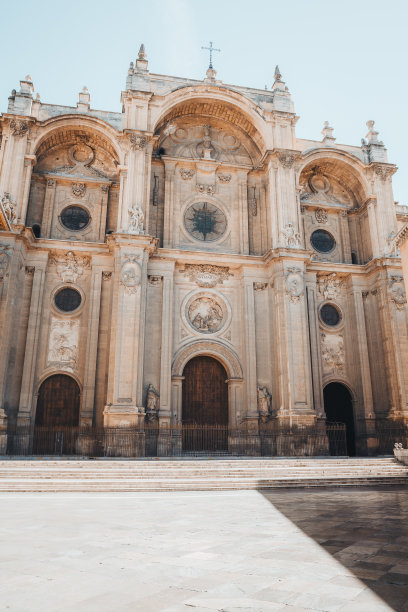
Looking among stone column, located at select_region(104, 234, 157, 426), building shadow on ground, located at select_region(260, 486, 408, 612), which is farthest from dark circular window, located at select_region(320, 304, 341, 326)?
building shadow on ground, located at select_region(260, 486, 408, 612)

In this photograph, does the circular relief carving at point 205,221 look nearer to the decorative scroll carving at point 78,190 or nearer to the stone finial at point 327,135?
the decorative scroll carving at point 78,190

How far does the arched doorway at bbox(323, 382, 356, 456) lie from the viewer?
885 inches

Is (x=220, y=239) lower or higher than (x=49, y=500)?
higher

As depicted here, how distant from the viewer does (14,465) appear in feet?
43.7

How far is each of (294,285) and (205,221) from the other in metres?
5.67

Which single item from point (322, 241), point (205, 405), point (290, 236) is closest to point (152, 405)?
point (205, 405)

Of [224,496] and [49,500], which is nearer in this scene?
[49,500]

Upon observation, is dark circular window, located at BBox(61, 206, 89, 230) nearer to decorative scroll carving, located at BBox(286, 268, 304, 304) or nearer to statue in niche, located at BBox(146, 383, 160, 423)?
statue in niche, located at BBox(146, 383, 160, 423)

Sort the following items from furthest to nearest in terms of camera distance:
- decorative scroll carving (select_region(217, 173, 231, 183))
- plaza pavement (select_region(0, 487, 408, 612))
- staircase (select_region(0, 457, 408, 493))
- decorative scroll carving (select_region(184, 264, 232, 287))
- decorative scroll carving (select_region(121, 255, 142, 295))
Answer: decorative scroll carving (select_region(217, 173, 231, 183)), decorative scroll carving (select_region(184, 264, 232, 287)), decorative scroll carving (select_region(121, 255, 142, 295)), staircase (select_region(0, 457, 408, 493)), plaza pavement (select_region(0, 487, 408, 612))

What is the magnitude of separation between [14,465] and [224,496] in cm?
649

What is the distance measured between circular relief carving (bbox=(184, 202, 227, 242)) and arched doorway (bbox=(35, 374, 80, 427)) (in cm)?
922

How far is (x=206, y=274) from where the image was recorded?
880 inches

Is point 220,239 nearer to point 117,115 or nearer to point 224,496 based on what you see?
point 117,115

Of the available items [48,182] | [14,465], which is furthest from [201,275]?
[14,465]
